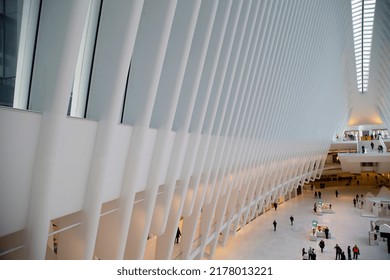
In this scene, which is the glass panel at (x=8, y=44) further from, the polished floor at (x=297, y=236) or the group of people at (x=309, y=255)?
the group of people at (x=309, y=255)

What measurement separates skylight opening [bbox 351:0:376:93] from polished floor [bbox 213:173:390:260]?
49.4 ft

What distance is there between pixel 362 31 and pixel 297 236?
1945cm

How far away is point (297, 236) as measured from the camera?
56.5 feet

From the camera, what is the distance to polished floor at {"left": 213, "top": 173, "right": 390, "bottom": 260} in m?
14.0

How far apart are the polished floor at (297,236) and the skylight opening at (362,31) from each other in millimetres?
15071

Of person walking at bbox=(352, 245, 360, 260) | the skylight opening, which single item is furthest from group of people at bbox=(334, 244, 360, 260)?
the skylight opening

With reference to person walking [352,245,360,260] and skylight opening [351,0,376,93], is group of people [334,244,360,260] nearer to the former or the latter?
person walking [352,245,360,260]

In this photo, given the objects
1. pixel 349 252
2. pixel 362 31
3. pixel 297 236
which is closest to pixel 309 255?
pixel 349 252

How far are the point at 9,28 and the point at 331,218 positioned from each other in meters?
22.9

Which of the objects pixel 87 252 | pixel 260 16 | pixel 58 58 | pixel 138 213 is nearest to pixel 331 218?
pixel 260 16

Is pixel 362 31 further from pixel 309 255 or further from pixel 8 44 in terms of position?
pixel 8 44

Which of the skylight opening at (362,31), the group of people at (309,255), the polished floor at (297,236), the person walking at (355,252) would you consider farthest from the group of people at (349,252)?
the skylight opening at (362,31)

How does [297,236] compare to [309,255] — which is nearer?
[309,255]
